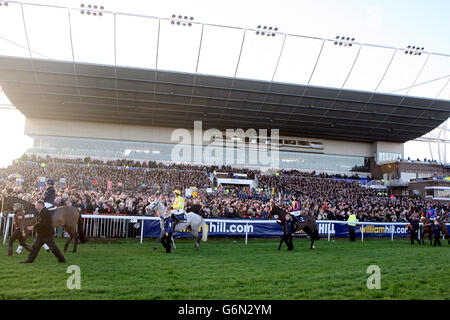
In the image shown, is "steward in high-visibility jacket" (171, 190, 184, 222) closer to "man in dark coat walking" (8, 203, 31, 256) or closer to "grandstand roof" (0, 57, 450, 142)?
"man in dark coat walking" (8, 203, 31, 256)

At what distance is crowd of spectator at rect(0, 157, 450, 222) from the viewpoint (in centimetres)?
2481

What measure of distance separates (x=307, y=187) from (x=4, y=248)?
35.3 metres

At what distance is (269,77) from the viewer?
121 ft

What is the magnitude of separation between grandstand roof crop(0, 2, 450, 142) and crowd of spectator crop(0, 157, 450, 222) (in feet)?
23.7

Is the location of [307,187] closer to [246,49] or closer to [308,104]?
[308,104]

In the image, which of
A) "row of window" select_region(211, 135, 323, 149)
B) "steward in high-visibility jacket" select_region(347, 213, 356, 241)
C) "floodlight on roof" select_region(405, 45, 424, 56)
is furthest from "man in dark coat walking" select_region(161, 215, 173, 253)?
"floodlight on roof" select_region(405, 45, 424, 56)

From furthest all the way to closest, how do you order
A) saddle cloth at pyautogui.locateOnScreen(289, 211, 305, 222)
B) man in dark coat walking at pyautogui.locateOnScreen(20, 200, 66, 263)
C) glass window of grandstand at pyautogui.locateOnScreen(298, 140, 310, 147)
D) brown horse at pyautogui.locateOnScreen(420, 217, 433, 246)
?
glass window of grandstand at pyautogui.locateOnScreen(298, 140, 310, 147)
brown horse at pyautogui.locateOnScreen(420, 217, 433, 246)
saddle cloth at pyautogui.locateOnScreen(289, 211, 305, 222)
man in dark coat walking at pyautogui.locateOnScreen(20, 200, 66, 263)

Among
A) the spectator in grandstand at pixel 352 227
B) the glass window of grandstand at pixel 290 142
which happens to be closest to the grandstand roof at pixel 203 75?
the glass window of grandstand at pixel 290 142

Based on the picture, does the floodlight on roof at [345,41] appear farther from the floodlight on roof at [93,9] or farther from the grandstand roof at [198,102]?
the floodlight on roof at [93,9]

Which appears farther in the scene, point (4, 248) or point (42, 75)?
point (42, 75)

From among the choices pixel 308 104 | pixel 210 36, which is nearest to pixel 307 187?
pixel 308 104

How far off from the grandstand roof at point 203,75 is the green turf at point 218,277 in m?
27.0

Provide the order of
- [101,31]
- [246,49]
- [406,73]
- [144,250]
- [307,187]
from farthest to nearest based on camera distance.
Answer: [307,187]
[406,73]
[246,49]
[101,31]
[144,250]

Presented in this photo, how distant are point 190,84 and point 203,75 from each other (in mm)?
1802
